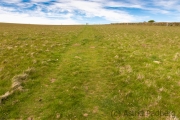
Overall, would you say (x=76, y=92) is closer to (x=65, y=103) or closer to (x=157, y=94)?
(x=65, y=103)

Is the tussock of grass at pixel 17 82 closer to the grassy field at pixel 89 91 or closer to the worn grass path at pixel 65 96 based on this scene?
the grassy field at pixel 89 91

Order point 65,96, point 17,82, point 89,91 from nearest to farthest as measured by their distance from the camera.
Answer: point 65,96 → point 89,91 → point 17,82

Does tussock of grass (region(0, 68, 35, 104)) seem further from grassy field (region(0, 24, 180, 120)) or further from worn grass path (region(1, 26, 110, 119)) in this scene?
worn grass path (region(1, 26, 110, 119))

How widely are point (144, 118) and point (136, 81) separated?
3137mm

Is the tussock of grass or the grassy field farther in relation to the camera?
the tussock of grass

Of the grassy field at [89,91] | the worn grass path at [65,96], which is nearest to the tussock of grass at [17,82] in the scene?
the grassy field at [89,91]

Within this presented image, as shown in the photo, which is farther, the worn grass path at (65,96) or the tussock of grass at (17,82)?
the tussock of grass at (17,82)

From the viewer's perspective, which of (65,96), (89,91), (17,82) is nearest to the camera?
(65,96)

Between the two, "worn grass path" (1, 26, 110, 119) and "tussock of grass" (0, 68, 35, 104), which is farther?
"tussock of grass" (0, 68, 35, 104)

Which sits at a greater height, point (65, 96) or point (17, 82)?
point (17, 82)

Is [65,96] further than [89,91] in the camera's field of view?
No

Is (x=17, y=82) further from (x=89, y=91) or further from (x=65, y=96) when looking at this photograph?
(x=89, y=91)

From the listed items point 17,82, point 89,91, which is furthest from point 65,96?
point 17,82

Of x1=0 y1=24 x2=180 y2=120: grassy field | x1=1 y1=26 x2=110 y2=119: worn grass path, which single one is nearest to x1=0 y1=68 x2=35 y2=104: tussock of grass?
x1=0 y1=24 x2=180 y2=120: grassy field
